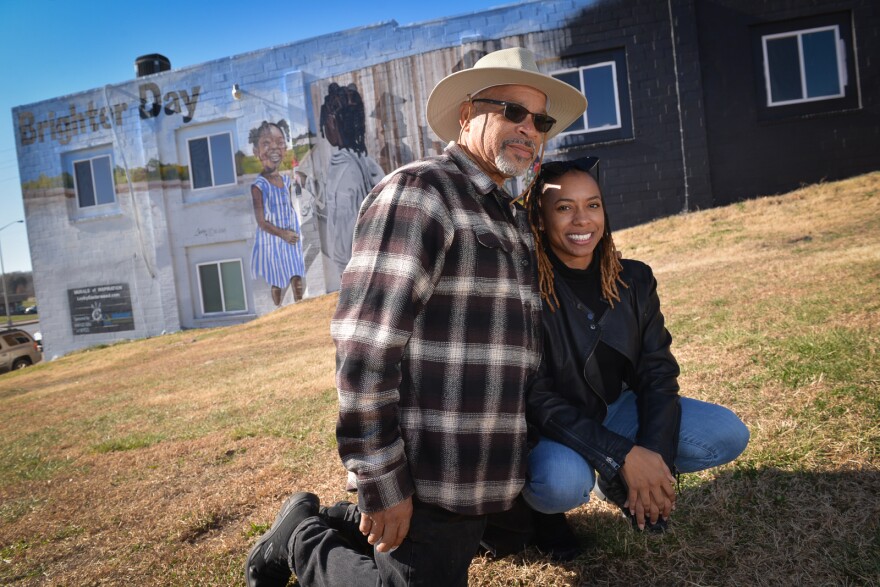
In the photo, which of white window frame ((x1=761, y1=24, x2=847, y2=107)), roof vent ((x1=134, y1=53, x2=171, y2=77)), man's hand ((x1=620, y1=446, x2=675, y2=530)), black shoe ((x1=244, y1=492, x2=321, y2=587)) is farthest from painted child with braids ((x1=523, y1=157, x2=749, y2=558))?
roof vent ((x1=134, y1=53, x2=171, y2=77))

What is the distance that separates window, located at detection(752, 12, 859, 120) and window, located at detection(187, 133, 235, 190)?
48.6 feet

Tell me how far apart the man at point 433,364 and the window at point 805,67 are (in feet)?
45.4

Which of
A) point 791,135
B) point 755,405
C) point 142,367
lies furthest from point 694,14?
point 142,367

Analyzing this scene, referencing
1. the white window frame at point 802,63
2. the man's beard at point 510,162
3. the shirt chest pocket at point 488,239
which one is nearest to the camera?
the shirt chest pocket at point 488,239

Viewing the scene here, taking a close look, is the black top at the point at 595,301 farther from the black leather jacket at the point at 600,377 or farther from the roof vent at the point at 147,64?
the roof vent at the point at 147,64

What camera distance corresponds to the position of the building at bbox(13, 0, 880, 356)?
43.9 feet

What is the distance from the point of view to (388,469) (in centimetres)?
191

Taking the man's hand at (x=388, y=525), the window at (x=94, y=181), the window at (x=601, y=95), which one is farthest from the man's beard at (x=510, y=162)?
the window at (x=94, y=181)

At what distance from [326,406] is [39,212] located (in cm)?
1915

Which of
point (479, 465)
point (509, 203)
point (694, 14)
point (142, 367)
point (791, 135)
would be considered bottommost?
point (142, 367)

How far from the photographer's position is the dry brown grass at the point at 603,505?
251 centimetres

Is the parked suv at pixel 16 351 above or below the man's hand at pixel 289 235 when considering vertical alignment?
below

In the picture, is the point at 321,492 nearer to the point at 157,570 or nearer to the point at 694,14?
the point at 157,570

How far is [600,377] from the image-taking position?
2533 millimetres
